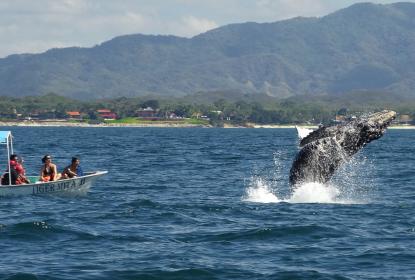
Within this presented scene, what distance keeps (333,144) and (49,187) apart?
10.1 meters

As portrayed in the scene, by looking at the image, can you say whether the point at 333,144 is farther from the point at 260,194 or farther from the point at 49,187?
the point at 49,187

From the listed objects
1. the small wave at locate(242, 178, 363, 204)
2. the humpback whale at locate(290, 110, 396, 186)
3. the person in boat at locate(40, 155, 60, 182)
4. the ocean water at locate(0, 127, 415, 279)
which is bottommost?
the ocean water at locate(0, 127, 415, 279)

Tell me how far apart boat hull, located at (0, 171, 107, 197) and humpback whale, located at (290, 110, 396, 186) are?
26.5 ft

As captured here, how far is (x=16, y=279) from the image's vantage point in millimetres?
16797

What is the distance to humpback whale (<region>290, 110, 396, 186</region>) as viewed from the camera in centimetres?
2505

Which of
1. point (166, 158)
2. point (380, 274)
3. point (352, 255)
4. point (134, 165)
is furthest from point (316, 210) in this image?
point (166, 158)

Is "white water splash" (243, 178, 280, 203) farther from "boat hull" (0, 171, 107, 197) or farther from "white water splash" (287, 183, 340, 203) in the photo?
"boat hull" (0, 171, 107, 197)

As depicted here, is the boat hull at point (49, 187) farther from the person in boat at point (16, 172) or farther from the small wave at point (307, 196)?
the small wave at point (307, 196)

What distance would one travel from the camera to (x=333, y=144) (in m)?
25.1

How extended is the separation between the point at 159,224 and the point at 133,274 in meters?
5.98

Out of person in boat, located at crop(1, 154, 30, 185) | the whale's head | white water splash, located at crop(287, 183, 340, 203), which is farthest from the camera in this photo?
person in boat, located at crop(1, 154, 30, 185)

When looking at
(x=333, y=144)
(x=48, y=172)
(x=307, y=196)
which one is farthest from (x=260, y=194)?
(x=48, y=172)

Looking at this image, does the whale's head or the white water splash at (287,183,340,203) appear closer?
the whale's head

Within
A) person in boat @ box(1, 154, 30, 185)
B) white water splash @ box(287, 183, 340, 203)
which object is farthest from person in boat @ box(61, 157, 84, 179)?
white water splash @ box(287, 183, 340, 203)
